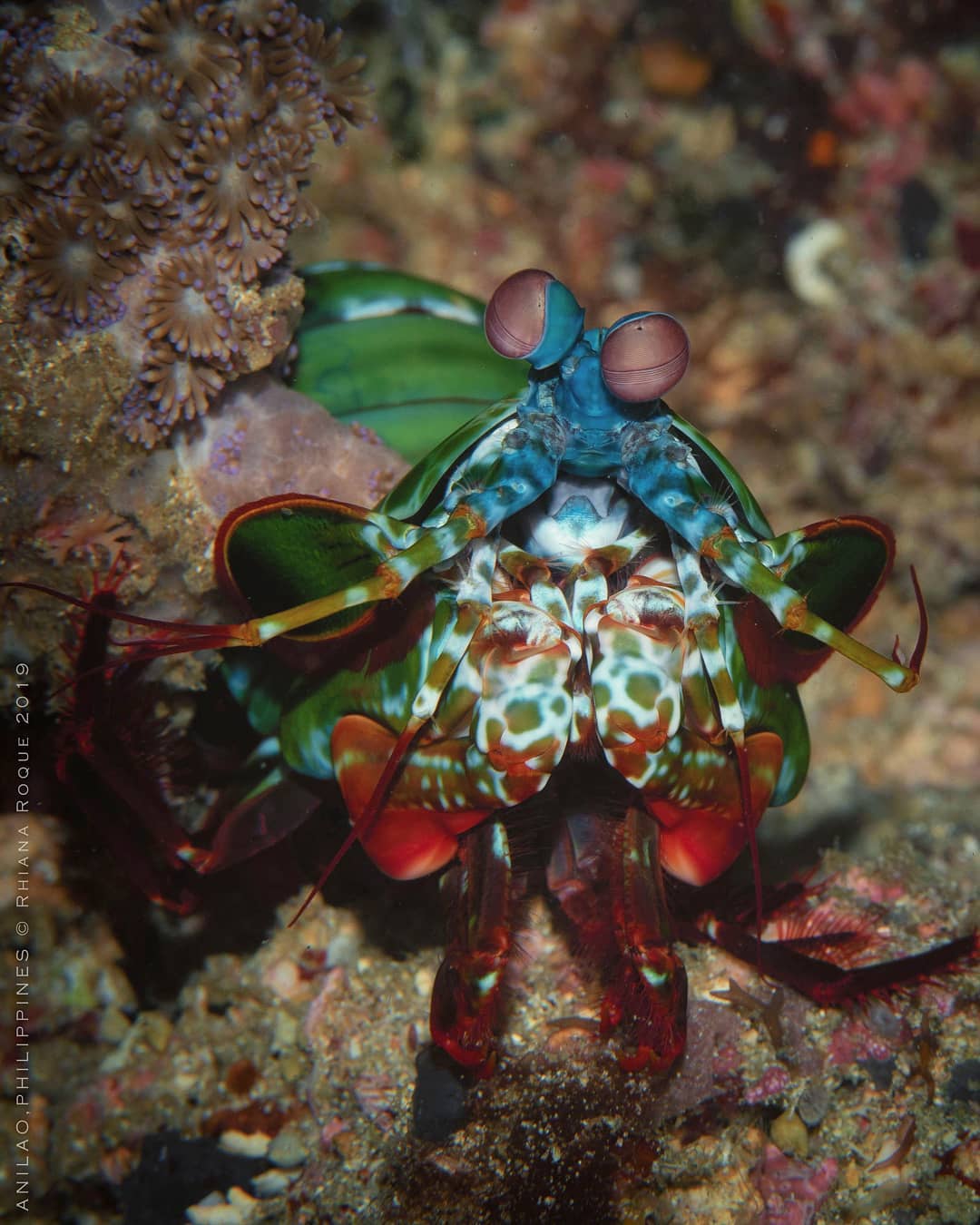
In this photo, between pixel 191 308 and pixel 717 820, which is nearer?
pixel 717 820

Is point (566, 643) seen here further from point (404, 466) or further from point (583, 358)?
point (404, 466)

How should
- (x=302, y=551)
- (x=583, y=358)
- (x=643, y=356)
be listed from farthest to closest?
(x=302, y=551) < (x=583, y=358) < (x=643, y=356)

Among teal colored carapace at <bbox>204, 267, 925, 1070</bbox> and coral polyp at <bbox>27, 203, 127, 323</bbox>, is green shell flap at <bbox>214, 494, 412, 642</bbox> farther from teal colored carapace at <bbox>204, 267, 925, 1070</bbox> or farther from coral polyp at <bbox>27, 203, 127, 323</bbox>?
coral polyp at <bbox>27, 203, 127, 323</bbox>

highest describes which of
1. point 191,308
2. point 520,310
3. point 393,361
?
point 520,310

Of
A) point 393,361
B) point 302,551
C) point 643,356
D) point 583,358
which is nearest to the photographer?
point 643,356

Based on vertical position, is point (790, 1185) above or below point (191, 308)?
below

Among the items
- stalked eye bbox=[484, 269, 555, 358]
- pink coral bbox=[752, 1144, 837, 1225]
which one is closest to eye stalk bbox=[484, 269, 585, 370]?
stalked eye bbox=[484, 269, 555, 358]

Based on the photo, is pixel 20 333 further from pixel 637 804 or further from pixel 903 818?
pixel 903 818

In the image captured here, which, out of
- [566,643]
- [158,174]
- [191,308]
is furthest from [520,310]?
[158,174]
